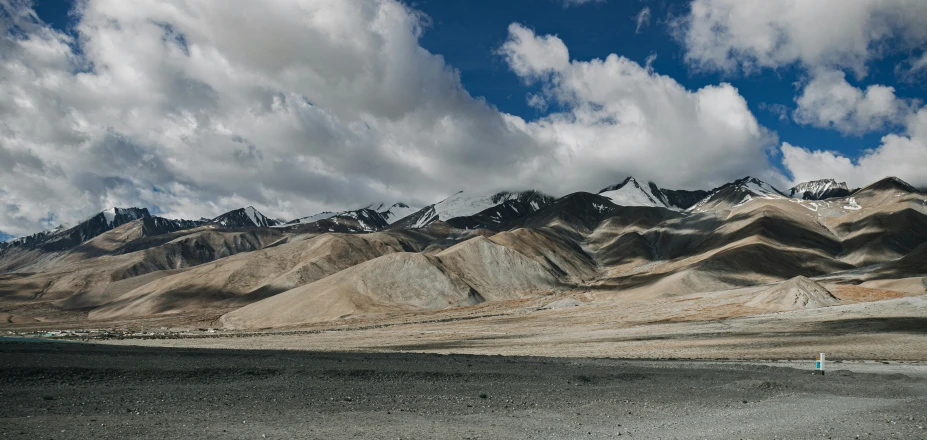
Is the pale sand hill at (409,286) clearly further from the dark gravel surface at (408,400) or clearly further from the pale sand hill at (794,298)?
the dark gravel surface at (408,400)

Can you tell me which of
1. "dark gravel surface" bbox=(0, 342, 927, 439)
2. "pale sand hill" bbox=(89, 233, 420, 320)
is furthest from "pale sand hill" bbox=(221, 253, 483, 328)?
"dark gravel surface" bbox=(0, 342, 927, 439)

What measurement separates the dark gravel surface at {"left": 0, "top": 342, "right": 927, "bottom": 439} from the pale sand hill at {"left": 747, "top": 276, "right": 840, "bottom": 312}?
55720 mm

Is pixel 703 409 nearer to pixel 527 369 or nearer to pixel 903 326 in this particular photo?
pixel 527 369

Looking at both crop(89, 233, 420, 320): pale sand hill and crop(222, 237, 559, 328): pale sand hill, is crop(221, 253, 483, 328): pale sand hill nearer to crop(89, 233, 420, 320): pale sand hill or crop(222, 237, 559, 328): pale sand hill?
crop(222, 237, 559, 328): pale sand hill

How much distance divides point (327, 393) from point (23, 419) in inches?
312

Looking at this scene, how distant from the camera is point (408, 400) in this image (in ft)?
59.9

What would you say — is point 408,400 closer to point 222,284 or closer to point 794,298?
point 794,298

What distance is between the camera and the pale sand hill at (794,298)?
7619 cm

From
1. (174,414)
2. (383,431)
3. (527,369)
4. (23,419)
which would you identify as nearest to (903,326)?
(527,369)

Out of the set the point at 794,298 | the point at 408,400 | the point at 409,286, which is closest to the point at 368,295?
the point at 409,286

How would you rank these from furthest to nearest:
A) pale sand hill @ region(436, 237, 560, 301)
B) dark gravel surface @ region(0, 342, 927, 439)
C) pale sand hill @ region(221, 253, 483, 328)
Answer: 1. pale sand hill @ region(436, 237, 560, 301)
2. pale sand hill @ region(221, 253, 483, 328)
3. dark gravel surface @ region(0, 342, 927, 439)

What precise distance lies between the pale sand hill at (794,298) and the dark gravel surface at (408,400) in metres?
55.7

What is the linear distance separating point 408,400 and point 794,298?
250 ft

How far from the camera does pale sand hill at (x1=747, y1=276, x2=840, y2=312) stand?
76188 millimetres
